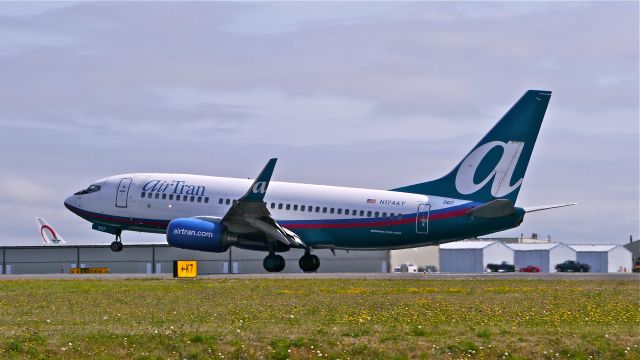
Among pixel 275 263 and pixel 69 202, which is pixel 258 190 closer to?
pixel 275 263

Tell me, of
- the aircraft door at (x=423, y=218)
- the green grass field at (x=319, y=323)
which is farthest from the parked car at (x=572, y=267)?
the green grass field at (x=319, y=323)

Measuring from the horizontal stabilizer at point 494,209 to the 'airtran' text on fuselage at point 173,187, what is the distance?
15367 mm

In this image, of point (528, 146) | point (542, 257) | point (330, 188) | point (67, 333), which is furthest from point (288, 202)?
point (542, 257)

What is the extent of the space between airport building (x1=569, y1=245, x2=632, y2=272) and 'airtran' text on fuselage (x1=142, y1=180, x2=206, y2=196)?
60131mm

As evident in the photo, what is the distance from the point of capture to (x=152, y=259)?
95312 mm

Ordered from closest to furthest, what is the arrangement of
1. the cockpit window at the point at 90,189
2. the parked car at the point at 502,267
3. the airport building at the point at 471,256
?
1. the cockpit window at the point at 90,189
2. the parked car at the point at 502,267
3. the airport building at the point at 471,256

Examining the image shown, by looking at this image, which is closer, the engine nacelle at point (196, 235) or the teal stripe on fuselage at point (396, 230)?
the teal stripe on fuselage at point (396, 230)

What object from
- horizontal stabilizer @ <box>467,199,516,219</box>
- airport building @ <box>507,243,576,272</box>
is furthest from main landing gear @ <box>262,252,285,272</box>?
airport building @ <box>507,243,576,272</box>

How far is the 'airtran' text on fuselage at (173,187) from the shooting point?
62156mm

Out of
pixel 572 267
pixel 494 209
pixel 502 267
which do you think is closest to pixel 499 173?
pixel 494 209

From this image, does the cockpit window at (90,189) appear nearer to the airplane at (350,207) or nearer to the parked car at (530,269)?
the airplane at (350,207)

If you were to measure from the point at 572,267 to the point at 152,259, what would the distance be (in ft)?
127

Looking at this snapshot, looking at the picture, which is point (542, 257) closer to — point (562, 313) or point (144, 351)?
point (562, 313)

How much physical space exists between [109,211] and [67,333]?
39.0 metres
